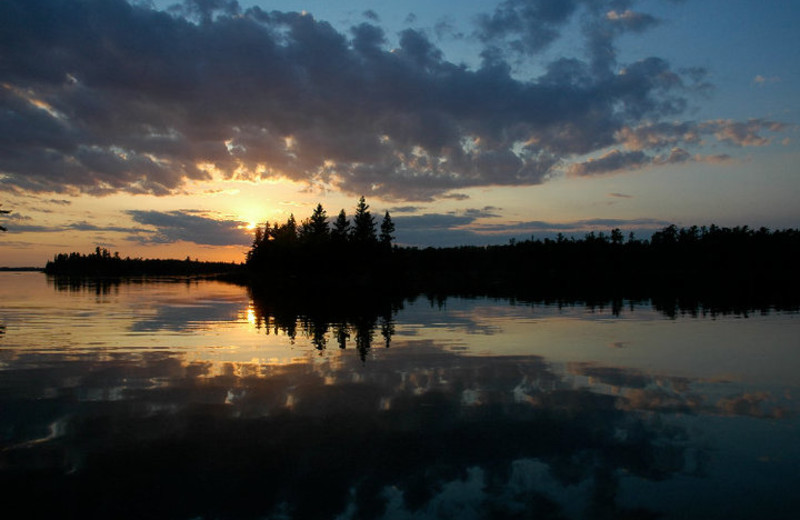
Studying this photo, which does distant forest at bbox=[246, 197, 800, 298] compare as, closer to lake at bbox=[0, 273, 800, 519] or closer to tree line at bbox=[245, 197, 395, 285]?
tree line at bbox=[245, 197, 395, 285]

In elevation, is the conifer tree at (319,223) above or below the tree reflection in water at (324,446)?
above

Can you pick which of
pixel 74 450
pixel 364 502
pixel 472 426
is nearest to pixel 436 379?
pixel 472 426

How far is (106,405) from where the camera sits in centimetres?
1359

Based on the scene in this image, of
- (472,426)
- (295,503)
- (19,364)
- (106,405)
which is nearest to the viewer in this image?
(295,503)

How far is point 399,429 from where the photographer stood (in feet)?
38.5

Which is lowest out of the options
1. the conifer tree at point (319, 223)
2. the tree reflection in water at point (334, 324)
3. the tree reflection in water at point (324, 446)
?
the tree reflection in water at point (324, 446)

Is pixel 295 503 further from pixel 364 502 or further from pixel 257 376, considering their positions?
pixel 257 376

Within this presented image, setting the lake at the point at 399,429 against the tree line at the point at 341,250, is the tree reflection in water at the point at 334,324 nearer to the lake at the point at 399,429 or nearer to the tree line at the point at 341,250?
the lake at the point at 399,429

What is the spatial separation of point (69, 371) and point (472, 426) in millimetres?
13621

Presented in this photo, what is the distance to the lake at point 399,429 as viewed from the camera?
845 centimetres

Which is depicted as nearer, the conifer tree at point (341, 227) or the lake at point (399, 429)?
the lake at point (399, 429)

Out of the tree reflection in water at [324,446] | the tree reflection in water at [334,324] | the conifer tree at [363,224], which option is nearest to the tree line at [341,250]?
the conifer tree at [363,224]

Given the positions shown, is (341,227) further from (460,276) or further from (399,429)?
(399,429)

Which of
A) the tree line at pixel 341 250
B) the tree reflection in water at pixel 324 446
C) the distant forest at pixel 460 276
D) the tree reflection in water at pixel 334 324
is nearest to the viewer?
the tree reflection in water at pixel 324 446
